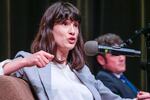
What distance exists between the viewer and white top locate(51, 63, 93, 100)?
1543mm

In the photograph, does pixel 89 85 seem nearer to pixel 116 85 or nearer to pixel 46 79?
pixel 46 79

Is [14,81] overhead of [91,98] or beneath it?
overhead

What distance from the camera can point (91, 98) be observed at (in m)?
1.61

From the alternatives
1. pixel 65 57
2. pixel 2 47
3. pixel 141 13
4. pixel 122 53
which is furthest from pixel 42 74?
pixel 141 13

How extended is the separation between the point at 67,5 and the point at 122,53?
0.40m

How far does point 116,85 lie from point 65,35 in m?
0.55

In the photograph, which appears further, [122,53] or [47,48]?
[47,48]

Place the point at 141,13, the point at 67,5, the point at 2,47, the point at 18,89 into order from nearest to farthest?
1. the point at 18,89
2. the point at 67,5
3. the point at 2,47
4. the point at 141,13

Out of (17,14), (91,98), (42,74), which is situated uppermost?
(17,14)

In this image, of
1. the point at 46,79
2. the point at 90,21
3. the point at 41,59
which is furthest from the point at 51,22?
the point at 90,21

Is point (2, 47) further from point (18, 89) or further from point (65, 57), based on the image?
point (18, 89)

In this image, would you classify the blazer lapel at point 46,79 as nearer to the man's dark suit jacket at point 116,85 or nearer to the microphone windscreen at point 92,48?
the microphone windscreen at point 92,48

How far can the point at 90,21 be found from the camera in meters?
2.65

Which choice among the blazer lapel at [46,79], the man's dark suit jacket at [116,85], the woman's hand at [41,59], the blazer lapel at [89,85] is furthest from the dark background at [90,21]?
the woman's hand at [41,59]
